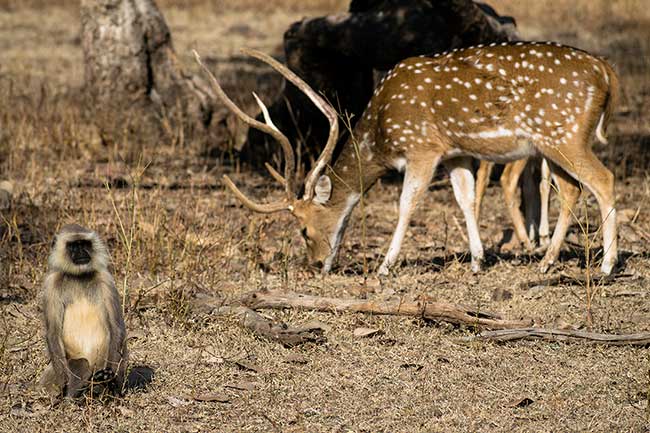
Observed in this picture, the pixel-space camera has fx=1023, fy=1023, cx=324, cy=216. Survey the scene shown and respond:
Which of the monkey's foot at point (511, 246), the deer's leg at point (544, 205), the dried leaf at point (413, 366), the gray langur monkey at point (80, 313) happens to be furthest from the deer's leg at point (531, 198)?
the gray langur monkey at point (80, 313)

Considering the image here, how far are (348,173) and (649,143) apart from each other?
587 cm

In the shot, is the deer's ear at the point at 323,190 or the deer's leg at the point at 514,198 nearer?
the deer's ear at the point at 323,190

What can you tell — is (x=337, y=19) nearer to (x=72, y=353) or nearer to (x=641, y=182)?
(x=641, y=182)

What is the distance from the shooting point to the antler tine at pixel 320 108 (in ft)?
26.5

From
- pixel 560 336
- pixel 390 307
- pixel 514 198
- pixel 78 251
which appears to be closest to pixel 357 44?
pixel 514 198

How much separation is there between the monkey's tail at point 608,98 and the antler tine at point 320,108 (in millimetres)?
2037

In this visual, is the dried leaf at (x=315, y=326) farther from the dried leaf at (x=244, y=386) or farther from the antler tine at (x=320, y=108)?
the antler tine at (x=320, y=108)

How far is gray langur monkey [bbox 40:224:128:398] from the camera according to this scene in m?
5.20

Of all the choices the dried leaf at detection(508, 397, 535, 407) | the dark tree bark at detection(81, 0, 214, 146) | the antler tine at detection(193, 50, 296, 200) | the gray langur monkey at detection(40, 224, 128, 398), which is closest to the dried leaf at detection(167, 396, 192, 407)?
the gray langur monkey at detection(40, 224, 128, 398)

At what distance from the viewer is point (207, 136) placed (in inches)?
498

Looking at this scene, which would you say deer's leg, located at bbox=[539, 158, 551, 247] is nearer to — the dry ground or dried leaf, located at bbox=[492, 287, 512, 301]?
the dry ground

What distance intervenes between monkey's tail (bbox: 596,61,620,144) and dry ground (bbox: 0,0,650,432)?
3.54 ft

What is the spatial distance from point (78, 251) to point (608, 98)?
177 inches

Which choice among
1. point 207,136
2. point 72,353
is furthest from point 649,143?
point 72,353
